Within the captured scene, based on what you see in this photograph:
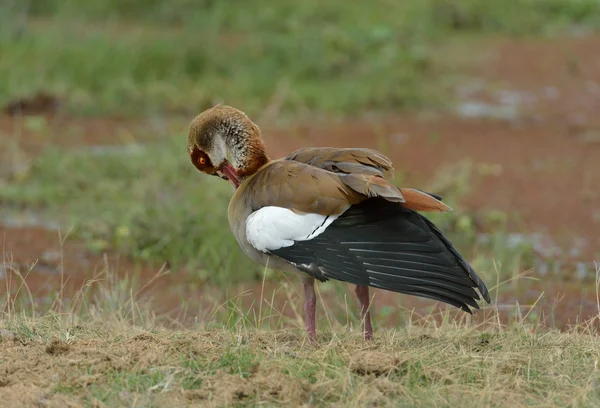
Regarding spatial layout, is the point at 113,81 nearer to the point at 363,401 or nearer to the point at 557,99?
the point at 557,99

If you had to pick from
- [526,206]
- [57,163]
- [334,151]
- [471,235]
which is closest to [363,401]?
[334,151]

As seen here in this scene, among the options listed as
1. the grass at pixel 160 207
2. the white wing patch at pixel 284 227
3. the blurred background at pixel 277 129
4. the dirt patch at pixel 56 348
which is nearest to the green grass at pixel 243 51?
the blurred background at pixel 277 129

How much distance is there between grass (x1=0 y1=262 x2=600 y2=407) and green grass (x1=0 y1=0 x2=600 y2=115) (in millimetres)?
5251

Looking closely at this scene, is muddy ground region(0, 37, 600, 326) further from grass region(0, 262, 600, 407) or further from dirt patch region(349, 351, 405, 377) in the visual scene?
dirt patch region(349, 351, 405, 377)

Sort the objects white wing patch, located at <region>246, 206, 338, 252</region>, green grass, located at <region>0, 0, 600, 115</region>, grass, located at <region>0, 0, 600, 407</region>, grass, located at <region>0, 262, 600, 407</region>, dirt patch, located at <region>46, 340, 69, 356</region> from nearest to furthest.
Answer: grass, located at <region>0, 262, 600, 407</region>, grass, located at <region>0, 0, 600, 407</region>, dirt patch, located at <region>46, 340, 69, 356</region>, white wing patch, located at <region>246, 206, 338, 252</region>, green grass, located at <region>0, 0, 600, 115</region>

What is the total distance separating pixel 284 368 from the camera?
396 centimetres

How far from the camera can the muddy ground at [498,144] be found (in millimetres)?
6496

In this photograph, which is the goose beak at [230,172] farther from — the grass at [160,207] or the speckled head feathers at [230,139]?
the grass at [160,207]

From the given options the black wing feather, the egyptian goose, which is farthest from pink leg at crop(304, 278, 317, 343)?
the black wing feather

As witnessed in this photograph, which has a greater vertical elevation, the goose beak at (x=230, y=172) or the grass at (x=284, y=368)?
the goose beak at (x=230, y=172)

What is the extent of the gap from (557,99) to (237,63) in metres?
2.96

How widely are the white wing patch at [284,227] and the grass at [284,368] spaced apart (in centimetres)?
36

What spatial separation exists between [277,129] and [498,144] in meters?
1.79

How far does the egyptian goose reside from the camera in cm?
434
